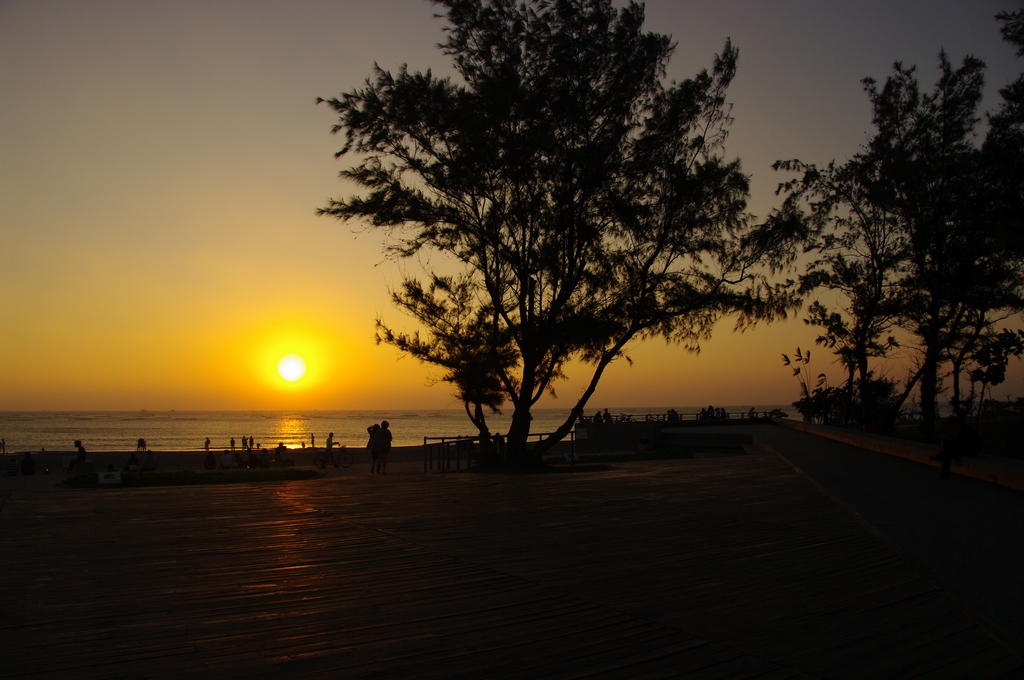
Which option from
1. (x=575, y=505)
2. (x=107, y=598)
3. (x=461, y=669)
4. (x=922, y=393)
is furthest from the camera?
(x=922, y=393)

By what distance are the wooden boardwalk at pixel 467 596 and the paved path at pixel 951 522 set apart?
0.93ft

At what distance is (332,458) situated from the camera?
1146 inches

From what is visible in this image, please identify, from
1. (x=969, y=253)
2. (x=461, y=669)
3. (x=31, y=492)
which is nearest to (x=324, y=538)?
(x=461, y=669)

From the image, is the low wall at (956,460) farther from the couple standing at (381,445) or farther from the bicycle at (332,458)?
the bicycle at (332,458)

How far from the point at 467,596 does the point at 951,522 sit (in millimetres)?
5204

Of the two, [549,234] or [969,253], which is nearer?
[549,234]

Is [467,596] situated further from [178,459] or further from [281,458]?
[178,459]

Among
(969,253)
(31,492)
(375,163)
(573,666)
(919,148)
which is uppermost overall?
(919,148)

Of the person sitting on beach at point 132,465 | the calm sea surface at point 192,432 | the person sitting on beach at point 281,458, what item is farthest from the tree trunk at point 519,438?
the calm sea surface at point 192,432

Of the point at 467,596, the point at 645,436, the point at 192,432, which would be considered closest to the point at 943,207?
the point at 645,436

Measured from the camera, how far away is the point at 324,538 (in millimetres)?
6094

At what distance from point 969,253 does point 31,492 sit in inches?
806

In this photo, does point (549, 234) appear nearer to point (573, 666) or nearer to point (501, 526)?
point (501, 526)

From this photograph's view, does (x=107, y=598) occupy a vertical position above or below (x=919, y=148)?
below
